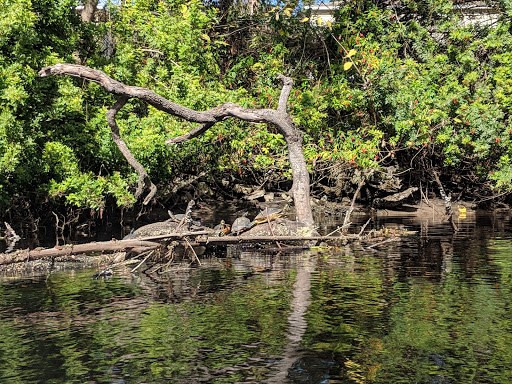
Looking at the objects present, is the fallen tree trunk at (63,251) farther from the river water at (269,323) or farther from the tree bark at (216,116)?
the tree bark at (216,116)

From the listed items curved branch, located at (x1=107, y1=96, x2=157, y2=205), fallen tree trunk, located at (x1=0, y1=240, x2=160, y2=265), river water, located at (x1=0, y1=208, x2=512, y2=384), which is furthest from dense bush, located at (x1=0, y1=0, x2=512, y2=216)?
river water, located at (x1=0, y1=208, x2=512, y2=384)

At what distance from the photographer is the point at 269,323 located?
9383 mm

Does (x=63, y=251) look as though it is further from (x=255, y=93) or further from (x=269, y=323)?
(x=255, y=93)

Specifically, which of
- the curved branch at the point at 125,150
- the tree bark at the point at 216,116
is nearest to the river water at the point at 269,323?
the tree bark at the point at 216,116

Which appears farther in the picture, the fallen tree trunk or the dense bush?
the dense bush

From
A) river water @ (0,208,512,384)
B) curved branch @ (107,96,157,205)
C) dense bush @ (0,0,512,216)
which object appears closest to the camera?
river water @ (0,208,512,384)

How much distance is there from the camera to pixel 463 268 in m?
13.5

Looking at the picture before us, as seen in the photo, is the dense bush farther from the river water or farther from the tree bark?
the river water

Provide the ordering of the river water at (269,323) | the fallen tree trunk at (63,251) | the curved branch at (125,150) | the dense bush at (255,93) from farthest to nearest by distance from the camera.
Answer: the dense bush at (255,93), the curved branch at (125,150), the fallen tree trunk at (63,251), the river water at (269,323)

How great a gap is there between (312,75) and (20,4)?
13798 millimetres

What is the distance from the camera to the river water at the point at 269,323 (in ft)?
24.6

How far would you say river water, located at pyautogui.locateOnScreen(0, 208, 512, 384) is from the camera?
7.50 metres

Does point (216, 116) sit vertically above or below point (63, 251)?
above

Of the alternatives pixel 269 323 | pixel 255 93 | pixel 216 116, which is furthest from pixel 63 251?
pixel 255 93
